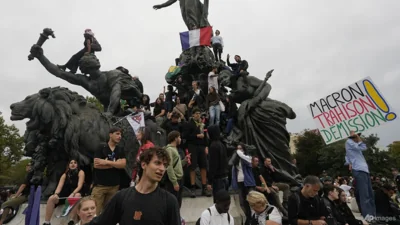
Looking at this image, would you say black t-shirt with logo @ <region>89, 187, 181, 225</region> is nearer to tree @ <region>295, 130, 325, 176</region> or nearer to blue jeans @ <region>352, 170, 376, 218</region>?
blue jeans @ <region>352, 170, 376, 218</region>

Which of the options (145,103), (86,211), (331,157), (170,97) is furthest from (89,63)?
(331,157)

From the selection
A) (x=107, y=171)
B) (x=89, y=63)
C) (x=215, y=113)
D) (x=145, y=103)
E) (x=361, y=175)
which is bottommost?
(x=107, y=171)

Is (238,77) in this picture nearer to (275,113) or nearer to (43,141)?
(275,113)

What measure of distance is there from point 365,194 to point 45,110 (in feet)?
20.6

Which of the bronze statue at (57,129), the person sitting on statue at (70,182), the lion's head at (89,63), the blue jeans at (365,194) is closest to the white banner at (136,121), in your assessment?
the bronze statue at (57,129)

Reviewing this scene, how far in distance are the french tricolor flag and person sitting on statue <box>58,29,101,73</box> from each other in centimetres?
467

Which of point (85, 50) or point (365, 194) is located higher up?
point (85, 50)

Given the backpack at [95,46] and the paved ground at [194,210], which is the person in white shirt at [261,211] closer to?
the paved ground at [194,210]

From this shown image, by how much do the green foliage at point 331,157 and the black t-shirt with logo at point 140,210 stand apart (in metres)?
42.9

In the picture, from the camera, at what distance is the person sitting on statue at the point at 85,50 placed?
855 cm

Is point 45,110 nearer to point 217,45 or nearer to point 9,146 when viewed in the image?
point 217,45

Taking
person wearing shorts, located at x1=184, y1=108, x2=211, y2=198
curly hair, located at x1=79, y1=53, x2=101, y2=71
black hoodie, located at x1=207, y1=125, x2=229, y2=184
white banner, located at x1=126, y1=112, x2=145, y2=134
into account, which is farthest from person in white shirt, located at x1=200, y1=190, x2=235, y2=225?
curly hair, located at x1=79, y1=53, x2=101, y2=71

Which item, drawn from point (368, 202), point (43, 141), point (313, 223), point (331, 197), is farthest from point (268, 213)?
point (43, 141)

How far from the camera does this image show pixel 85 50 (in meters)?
8.62
